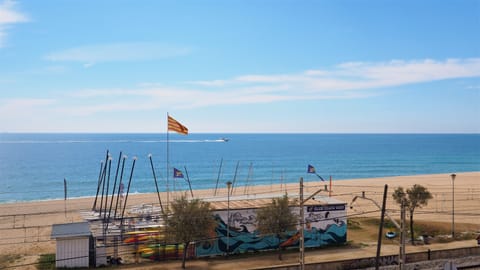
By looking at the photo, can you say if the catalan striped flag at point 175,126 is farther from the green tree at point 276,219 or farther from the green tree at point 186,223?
the green tree at point 276,219

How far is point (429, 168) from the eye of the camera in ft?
360

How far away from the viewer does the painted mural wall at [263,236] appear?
2745 centimetres

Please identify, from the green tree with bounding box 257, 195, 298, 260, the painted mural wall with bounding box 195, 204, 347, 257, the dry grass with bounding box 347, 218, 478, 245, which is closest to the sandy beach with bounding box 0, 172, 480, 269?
the dry grass with bounding box 347, 218, 478, 245

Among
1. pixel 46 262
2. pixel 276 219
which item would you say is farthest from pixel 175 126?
pixel 46 262

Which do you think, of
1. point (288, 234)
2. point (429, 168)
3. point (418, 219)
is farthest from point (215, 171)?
point (288, 234)

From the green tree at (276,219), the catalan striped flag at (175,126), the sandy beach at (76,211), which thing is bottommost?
the sandy beach at (76,211)

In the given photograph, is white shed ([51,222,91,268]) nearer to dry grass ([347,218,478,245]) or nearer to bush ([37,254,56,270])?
bush ([37,254,56,270])

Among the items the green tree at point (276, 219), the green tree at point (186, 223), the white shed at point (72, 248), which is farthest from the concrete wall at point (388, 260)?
the white shed at point (72, 248)

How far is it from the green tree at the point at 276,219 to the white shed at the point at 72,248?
9984 millimetres

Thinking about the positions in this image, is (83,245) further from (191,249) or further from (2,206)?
(2,206)

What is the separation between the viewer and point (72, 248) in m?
25.0

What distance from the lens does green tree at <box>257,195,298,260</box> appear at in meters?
26.8

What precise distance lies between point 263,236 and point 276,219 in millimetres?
1821

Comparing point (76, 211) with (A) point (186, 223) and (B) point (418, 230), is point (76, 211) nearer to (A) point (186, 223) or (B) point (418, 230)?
(A) point (186, 223)
